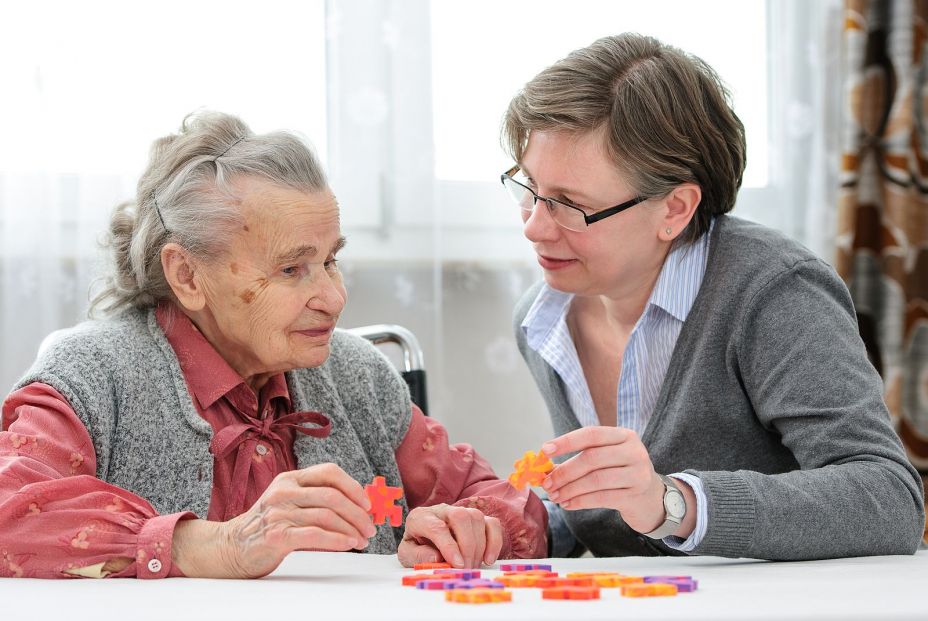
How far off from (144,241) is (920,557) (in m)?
1.20

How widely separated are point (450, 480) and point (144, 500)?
23.4 inches

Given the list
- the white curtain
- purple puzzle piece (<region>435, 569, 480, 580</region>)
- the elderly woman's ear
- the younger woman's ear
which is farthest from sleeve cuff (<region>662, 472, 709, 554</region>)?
the white curtain

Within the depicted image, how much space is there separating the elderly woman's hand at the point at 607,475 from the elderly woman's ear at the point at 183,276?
24.2 inches

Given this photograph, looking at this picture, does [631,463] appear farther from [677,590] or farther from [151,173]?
[151,173]

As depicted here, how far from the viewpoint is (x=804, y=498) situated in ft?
4.41

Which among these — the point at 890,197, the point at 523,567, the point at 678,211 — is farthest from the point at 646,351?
the point at 890,197

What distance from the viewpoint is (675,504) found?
1328 mm

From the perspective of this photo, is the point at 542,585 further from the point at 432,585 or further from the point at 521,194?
the point at 521,194

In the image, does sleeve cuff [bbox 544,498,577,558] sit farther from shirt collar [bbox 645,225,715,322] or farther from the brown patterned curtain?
the brown patterned curtain

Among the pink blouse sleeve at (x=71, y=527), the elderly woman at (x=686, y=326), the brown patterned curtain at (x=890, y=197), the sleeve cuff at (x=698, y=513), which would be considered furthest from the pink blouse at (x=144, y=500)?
the brown patterned curtain at (x=890, y=197)

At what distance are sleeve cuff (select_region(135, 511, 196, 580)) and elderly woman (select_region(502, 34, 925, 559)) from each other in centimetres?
57

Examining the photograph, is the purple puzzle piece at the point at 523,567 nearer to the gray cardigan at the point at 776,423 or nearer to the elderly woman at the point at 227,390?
the elderly woman at the point at 227,390

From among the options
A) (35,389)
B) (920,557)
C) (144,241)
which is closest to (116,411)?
(35,389)

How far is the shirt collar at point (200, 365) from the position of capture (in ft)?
5.06
